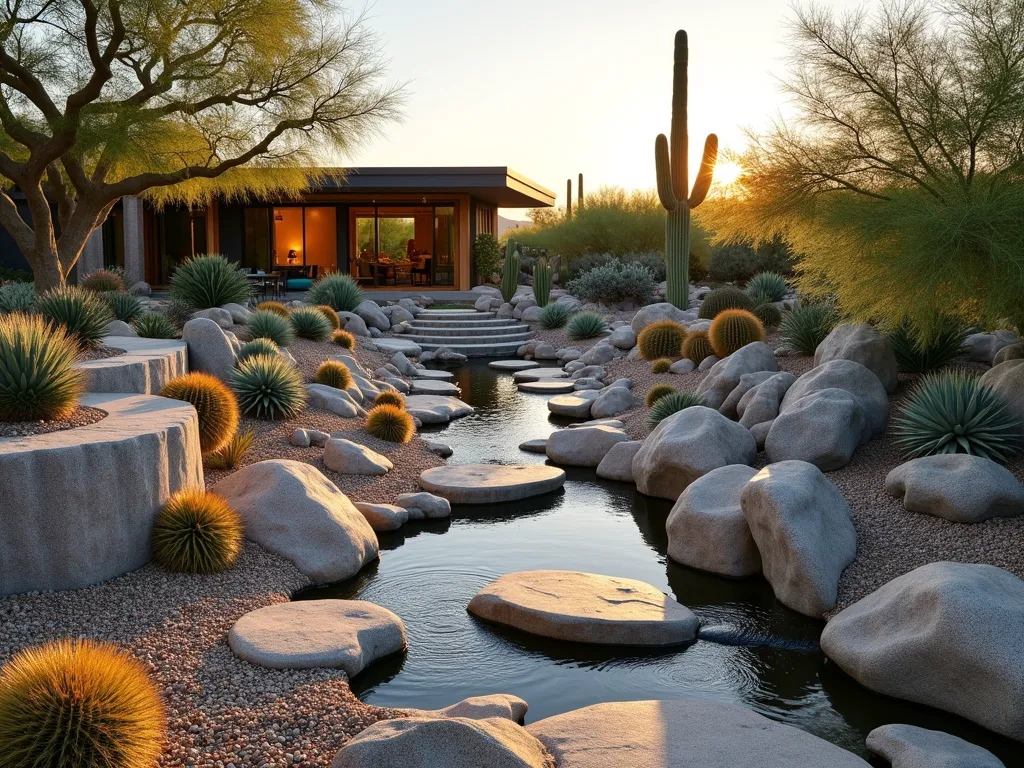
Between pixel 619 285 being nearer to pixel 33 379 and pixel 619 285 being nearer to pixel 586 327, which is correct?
pixel 586 327

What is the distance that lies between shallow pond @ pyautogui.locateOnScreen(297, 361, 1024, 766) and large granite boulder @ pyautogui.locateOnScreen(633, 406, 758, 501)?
12.3 inches

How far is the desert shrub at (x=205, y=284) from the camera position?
15.8 m

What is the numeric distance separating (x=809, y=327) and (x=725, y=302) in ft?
14.3

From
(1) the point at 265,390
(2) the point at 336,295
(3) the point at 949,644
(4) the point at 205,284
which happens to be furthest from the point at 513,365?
(3) the point at 949,644

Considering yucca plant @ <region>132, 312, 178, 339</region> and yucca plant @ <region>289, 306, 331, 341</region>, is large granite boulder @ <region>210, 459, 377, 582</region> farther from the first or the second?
Answer: yucca plant @ <region>289, 306, 331, 341</region>

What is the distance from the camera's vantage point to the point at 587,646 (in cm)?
631

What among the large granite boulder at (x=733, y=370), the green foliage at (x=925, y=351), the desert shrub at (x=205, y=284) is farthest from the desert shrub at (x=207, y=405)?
the green foliage at (x=925, y=351)

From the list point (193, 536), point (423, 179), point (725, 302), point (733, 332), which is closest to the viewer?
point (193, 536)

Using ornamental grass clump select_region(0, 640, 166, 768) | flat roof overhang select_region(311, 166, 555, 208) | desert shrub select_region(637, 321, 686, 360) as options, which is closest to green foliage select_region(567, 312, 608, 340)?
desert shrub select_region(637, 321, 686, 360)

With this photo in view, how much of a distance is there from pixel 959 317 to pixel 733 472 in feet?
13.2

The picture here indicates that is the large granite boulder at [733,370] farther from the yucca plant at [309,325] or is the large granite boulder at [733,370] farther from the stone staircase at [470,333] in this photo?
the stone staircase at [470,333]

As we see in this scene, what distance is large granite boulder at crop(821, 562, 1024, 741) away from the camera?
17.2 feet

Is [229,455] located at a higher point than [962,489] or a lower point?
lower

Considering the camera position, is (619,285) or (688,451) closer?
(688,451)
